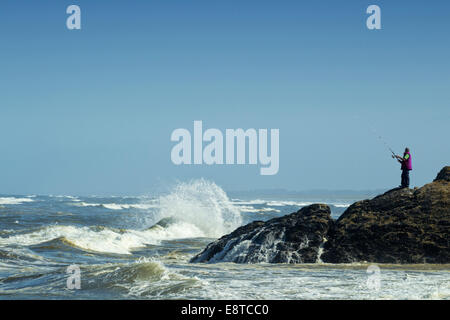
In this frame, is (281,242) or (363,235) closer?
(363,235)

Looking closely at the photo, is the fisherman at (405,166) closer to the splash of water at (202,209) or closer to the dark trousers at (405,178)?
the dark trousers at (405,178)

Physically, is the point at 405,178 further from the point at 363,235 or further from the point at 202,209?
the point at 202,209

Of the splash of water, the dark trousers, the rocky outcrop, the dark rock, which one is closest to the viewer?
the rocky outcrop

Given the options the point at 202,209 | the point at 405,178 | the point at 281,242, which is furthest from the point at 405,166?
the point at 202,209

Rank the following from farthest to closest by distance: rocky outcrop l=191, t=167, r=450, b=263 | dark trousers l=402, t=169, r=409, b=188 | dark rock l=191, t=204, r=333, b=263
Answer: dark trousers l=402, t=169, r=409, b=188
dark rock l=191, t=204, r=333, b=263
rocky outcrop l=191, t=167, r=450, b=263

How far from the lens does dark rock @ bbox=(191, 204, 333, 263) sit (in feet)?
44.5

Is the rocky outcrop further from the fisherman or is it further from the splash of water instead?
the splash of water

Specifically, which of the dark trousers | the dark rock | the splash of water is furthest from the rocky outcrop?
the splash of water

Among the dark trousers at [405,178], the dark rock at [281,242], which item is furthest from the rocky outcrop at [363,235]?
the dark trousers at [405,178]

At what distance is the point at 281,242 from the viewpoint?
45.6ft

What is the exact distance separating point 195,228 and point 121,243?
952 centimetres

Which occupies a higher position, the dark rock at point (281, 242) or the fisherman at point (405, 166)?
the fisherman at point (405, 166)

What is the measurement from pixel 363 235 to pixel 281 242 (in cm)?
195

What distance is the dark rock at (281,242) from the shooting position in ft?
44.5
